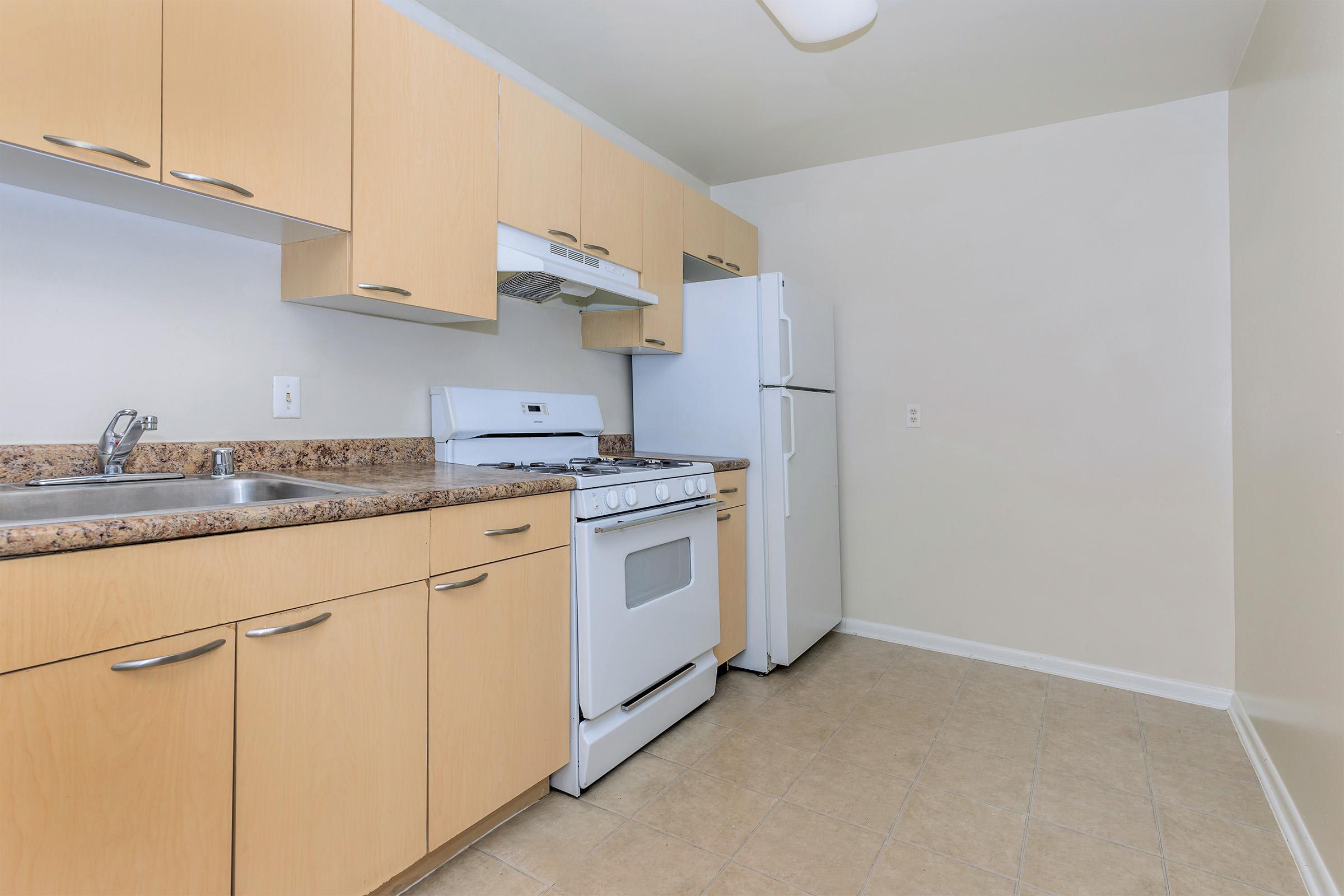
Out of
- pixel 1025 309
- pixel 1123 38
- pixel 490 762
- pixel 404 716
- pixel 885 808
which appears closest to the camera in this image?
pixel 404 716

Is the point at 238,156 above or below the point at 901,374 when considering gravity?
above

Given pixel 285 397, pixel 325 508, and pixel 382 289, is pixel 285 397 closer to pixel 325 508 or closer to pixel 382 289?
pixel 382 289

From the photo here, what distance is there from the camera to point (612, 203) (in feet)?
7.97

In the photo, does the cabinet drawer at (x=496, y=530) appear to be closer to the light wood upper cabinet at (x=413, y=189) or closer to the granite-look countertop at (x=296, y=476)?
the granite-look countertop at (x=296, y=476)

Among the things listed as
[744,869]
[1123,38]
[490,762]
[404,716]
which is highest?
[1123,38]

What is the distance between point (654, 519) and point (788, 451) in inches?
35.3

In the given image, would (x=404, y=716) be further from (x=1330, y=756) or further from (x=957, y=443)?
(x=957, y=443)

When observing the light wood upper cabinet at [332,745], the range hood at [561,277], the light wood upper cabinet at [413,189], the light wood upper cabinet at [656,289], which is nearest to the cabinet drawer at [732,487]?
the light wood upper cabinet at [656,289]

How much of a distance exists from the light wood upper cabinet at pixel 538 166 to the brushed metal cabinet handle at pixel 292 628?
127cm

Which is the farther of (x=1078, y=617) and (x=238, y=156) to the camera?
(x=1078, y=617)

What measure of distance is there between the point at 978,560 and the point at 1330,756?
1.56m

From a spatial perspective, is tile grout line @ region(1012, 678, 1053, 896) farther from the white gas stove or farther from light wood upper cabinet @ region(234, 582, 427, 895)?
light wood upper cabinet @ region(234, 582, 427, 895)

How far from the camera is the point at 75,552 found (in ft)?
3.08

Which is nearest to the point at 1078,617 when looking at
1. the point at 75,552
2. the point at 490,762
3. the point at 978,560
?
the point at 978,560
